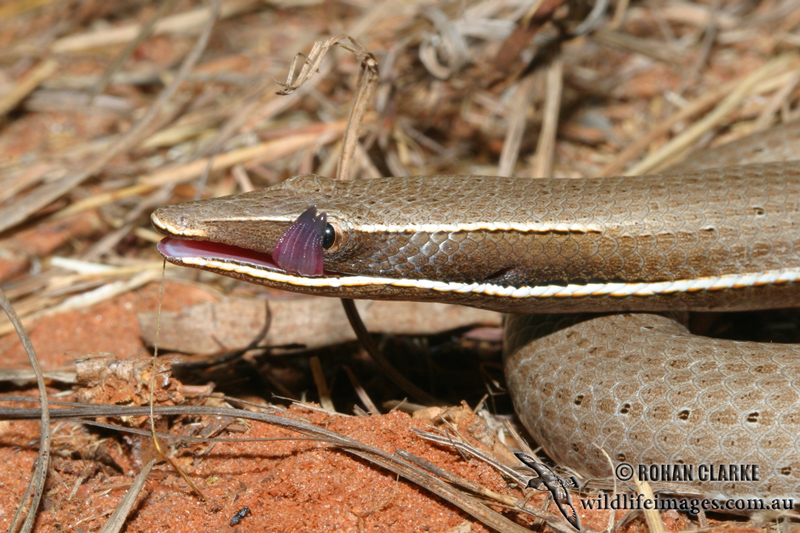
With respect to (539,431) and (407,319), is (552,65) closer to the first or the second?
(407,319)

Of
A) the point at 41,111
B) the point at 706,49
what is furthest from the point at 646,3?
the point at 41,111

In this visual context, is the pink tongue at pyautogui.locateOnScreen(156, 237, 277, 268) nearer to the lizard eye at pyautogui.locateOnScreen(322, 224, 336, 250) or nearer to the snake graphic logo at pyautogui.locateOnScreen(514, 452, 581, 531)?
the lizard eye at pyautogui.locateOnScreen(322, 224, 336, 250)

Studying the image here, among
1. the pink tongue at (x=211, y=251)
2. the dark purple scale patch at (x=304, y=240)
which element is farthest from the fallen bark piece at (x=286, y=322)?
the dark purple scale patch at (x=304, y=240)

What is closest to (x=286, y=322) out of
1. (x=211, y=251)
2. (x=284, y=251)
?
(x=211, y=251)

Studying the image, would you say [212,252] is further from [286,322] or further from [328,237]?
[286,322]

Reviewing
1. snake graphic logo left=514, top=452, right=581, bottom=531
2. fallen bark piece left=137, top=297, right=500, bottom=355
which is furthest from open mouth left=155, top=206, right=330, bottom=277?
snake graphic logo left=514, top=452, right=581, bottom=531

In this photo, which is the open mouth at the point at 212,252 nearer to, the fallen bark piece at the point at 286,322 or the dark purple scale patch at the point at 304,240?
the dark purple scale patch at the point at 304,240
